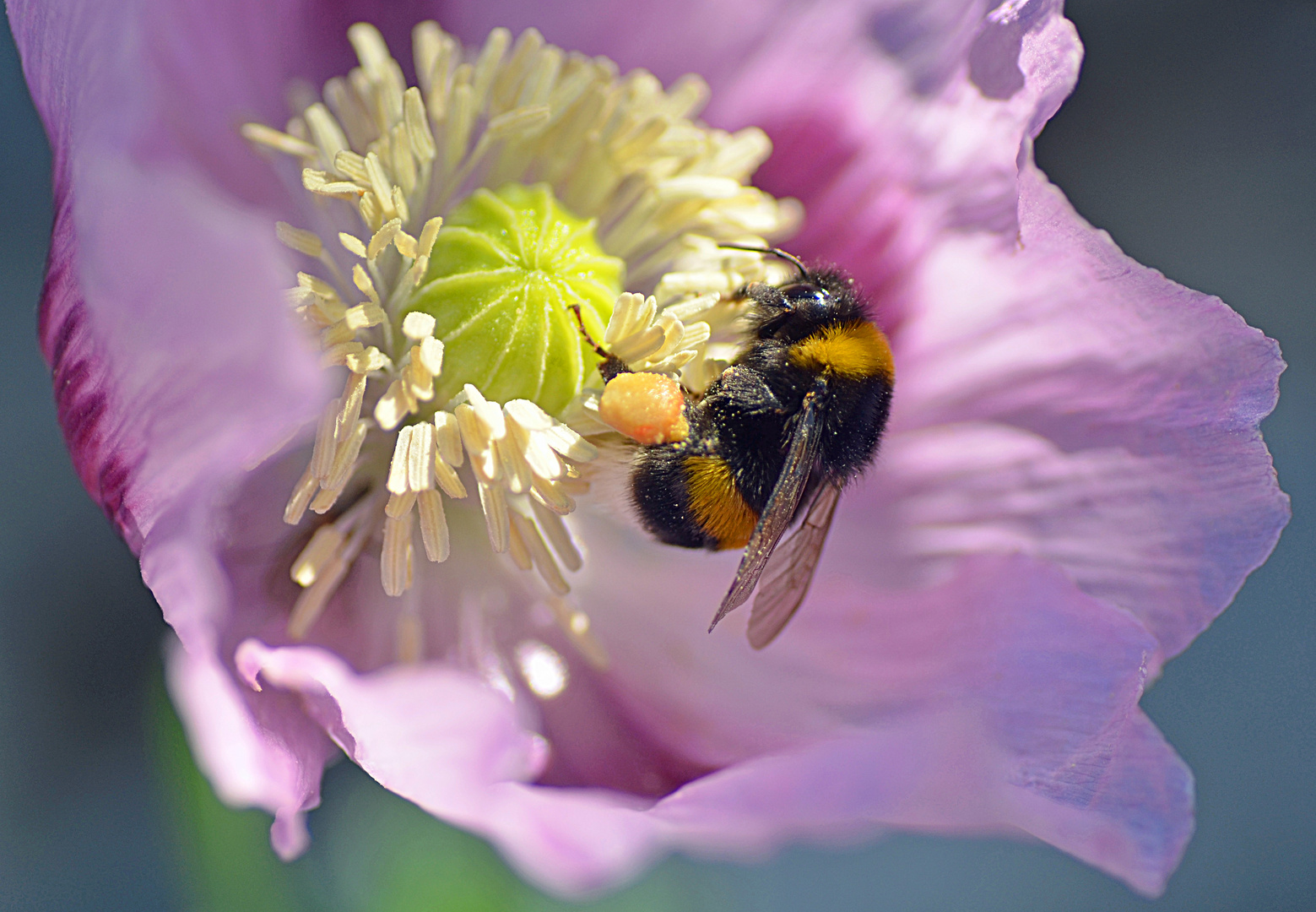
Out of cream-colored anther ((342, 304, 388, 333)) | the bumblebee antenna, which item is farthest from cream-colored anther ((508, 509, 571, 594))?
the bumblebee antenna

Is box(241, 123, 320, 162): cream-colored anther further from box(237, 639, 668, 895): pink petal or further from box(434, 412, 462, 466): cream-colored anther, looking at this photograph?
box(237, 639, 668, 895): pink petal

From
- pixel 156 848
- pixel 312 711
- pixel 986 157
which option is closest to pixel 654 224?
pixel 986 157

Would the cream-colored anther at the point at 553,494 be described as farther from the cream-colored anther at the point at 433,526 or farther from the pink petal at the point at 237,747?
the pink petal at the point at 237,747

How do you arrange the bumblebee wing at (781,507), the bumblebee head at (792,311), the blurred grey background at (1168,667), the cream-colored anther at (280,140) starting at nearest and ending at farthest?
the bumblebee wing at (781,507), the bumblebee head at (792,311), the cream-colored anther at (280,140), the blurred grey background at (1168,667)

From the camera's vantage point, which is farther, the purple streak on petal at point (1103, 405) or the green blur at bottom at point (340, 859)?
the green blur at bottom at point (340, 859)

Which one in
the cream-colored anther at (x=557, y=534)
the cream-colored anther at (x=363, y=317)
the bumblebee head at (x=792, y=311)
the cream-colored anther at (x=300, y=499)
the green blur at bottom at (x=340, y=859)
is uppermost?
the cream-colored anther at (x=363, y=317)

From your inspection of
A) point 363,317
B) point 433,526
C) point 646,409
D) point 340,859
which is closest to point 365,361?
point 363,317

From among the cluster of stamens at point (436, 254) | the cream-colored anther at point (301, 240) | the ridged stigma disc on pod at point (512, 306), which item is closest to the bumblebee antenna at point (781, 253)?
the cluster of stamens at point (436, 254)

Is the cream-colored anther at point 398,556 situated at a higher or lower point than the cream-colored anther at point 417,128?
lower
